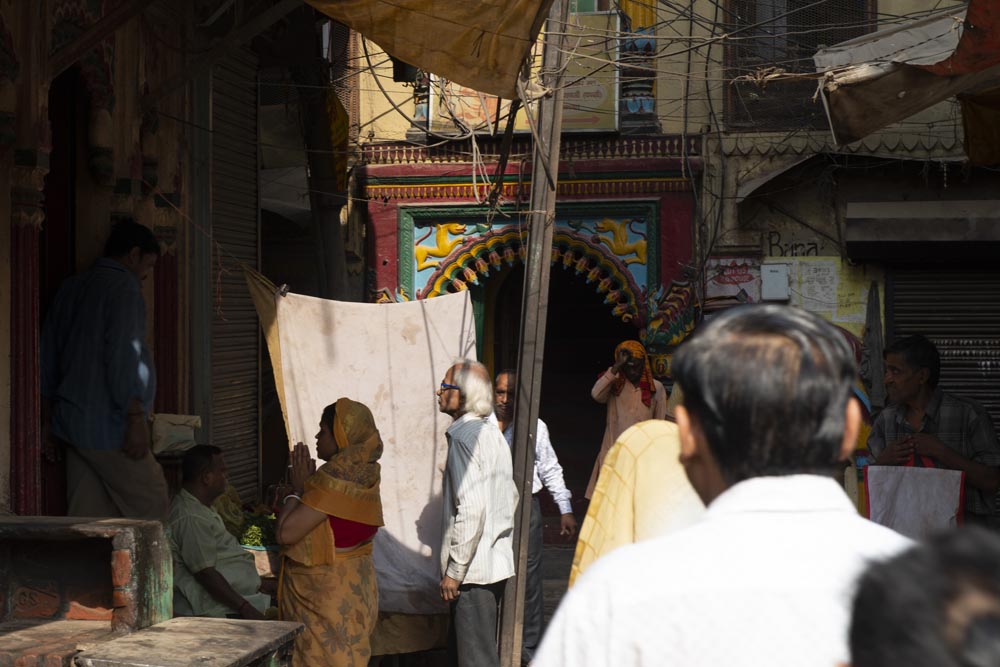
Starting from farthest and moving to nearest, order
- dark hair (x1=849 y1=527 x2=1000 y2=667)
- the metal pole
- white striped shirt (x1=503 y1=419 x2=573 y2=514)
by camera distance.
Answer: white striped shirt (x1=503 y1=419 x2=573 y2=514) → the metal pole → dark hair (x1=849 y1=527 x2=1000 y2=667)

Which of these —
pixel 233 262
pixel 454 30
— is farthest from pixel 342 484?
pixel 233 262

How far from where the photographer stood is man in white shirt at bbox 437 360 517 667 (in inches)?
221

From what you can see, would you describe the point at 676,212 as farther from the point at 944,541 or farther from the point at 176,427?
the point at 944,541

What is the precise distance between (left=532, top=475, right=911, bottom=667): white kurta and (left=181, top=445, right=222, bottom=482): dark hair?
3858mm

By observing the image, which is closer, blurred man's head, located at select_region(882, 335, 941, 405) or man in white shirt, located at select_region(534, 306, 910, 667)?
man in white shirt, located at select_region(534, 306, 910, 667)

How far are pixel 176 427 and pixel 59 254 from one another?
3.28 feet

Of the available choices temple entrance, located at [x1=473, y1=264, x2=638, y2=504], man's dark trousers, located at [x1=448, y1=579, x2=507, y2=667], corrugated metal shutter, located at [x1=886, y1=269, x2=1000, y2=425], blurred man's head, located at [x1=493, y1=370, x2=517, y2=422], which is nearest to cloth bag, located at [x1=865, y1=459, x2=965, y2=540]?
man's dark trousers, located at [x1=448, y1=579, x2=507, y2=667]

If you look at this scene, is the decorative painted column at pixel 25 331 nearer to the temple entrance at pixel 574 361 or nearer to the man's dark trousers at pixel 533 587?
the man's dark trousers at pixel 533 587

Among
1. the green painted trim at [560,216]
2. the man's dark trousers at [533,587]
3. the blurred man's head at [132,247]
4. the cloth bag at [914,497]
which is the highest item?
the green painted trim at [560,216]

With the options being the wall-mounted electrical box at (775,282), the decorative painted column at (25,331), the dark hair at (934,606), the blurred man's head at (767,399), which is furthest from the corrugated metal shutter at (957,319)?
the dark hair at (934,606)

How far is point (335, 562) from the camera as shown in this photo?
505 cm

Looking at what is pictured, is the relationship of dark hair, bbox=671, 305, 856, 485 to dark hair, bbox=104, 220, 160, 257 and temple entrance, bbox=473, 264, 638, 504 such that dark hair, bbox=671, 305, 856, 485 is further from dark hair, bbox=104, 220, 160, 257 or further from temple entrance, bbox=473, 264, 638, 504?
temple entrance, bbox=473, 264, 638, 504

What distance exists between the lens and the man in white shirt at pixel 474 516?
5609 mm

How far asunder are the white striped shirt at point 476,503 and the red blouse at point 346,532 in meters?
0.61
